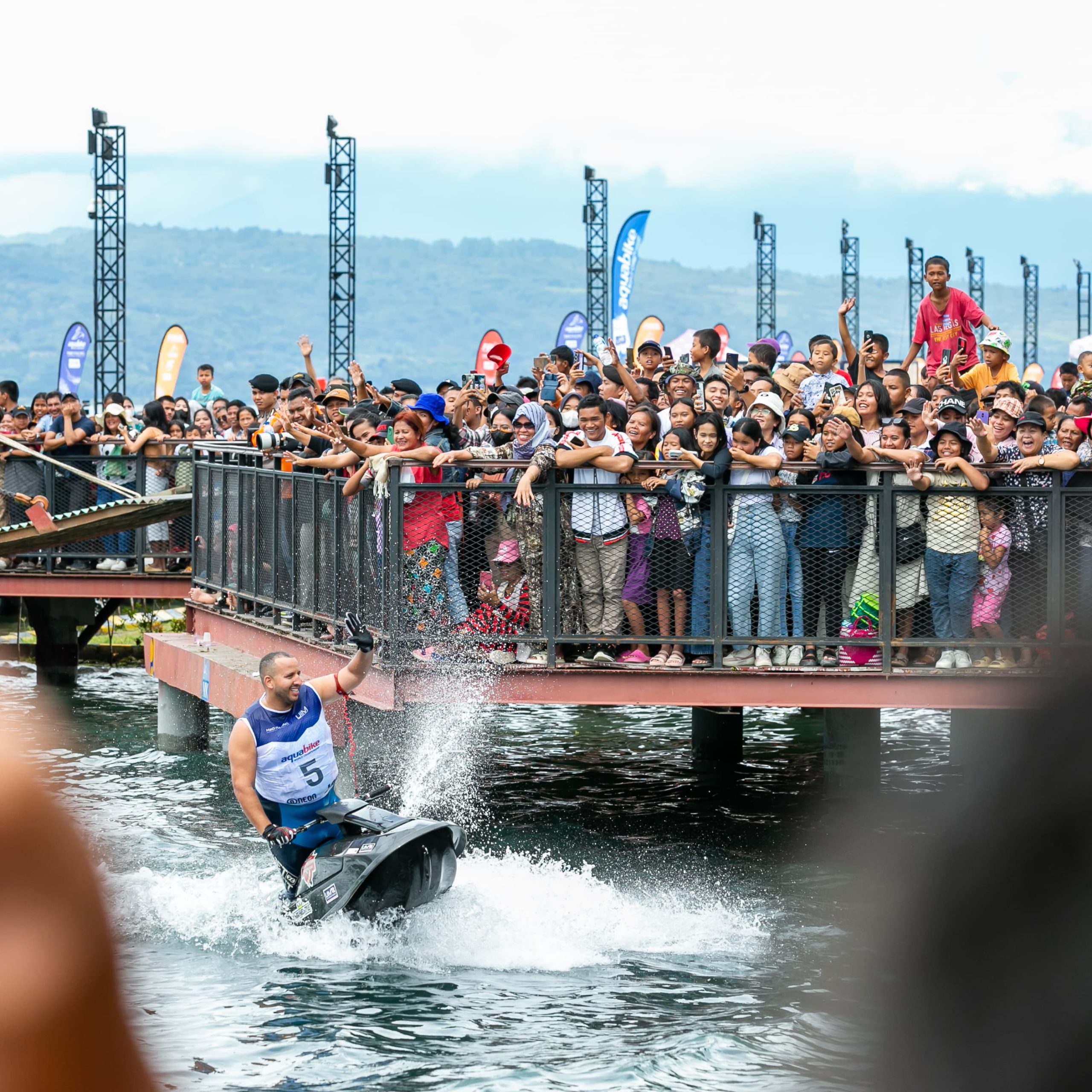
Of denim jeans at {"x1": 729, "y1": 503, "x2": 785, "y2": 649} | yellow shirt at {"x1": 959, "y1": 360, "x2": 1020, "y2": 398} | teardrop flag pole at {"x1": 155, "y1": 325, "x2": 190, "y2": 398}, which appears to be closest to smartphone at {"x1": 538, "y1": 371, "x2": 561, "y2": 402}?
yellow shirt at {"x1": 959, "y1": 360, "x2": 1020, "y2": 398}

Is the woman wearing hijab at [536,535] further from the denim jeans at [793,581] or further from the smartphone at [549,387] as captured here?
the smartphone at [549,387]

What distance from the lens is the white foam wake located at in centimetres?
1012

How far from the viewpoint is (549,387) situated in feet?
54.7

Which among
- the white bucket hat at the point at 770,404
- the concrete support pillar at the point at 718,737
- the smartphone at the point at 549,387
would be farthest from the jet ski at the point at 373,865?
the concrete support pillar at the point at 718,737

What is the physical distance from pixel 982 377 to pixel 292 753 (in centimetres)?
724

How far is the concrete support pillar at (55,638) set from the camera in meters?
21.7

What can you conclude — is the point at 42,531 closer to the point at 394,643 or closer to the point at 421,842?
the point at 394,643

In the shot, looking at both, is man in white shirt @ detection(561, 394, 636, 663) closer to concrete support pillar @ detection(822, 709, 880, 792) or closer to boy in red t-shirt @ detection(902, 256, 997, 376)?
concrete support pillar @ detection(822, 709, 880, 792)

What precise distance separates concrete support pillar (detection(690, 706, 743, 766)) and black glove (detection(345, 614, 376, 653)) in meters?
7.56

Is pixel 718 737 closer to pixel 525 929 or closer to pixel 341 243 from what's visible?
pixel 525 929

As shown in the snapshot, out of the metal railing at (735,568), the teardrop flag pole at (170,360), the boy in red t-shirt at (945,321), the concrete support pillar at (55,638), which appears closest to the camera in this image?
the metal railing at (735,568)

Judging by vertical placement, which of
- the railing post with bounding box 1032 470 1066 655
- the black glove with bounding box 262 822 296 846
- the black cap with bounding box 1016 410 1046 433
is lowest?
the black glove with bounding box 262 822 296 846

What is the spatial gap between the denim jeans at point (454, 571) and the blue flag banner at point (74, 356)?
3021cm

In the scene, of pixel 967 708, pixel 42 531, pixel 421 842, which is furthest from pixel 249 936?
pixel 42 531
